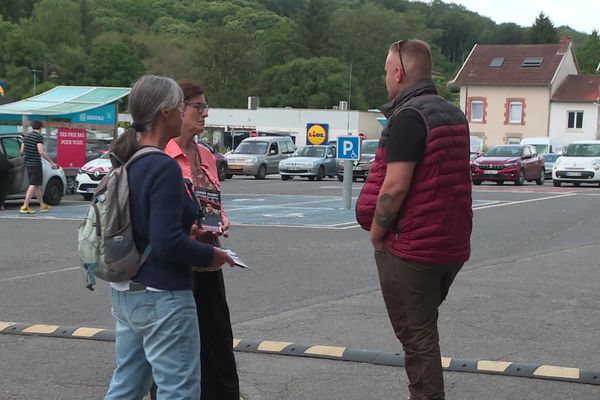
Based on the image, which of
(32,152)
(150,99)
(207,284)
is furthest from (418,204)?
(32,152)

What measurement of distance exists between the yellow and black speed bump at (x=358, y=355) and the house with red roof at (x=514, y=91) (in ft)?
222

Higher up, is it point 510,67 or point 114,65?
point 114,65

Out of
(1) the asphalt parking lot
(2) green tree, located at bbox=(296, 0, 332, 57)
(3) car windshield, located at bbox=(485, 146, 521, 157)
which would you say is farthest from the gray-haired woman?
(2) green tree, located at bbox=(296, 0, 332, 57)

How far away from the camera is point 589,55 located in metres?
115

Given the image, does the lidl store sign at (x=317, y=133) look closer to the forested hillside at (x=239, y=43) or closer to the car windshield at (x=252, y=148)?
the car windshield at (x=252, y=148)

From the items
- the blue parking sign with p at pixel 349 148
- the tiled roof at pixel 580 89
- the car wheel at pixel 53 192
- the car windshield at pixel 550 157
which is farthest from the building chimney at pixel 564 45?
the car wheel at pixel 53 192

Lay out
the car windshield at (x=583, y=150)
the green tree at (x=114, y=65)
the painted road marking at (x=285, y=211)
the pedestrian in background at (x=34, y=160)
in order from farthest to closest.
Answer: the green tree at (x=114, y=65) < the car windshield at (x=583, y=150) < the pedestrian in background at (x=34, y=160) < the painted road marking at (x=285, y=211)

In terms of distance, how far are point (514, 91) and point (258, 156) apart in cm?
3929

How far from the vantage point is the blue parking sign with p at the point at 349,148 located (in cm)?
2128

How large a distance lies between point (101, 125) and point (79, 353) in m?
20.9

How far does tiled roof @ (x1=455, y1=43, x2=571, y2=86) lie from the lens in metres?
73.4

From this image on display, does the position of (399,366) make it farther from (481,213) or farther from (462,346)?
(481,213)

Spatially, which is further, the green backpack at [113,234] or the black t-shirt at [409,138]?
the black t-shirt at [409,138]

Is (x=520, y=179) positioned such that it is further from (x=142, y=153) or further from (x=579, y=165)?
(x=142, y=153)
